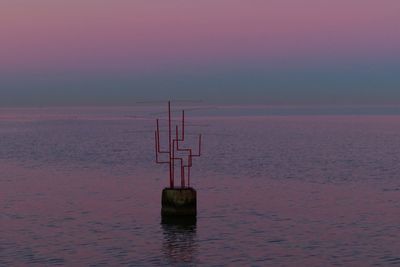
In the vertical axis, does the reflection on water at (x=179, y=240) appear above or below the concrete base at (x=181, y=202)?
below

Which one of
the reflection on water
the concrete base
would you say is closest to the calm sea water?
the reflection on water

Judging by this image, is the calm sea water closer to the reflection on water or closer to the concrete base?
the reflection on water

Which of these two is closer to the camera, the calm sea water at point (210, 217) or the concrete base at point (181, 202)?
the calm sea water at point (210, 217)

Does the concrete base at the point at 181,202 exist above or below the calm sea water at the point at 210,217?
above

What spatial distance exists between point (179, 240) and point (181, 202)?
4909 mm

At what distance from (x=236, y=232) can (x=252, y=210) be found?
25.2ft

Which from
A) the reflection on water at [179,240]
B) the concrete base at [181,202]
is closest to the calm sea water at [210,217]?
the reflection on water at [179,240]

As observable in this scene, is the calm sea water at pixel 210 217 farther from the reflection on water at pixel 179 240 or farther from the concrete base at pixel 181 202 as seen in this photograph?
the concrete base at pixel 181 202

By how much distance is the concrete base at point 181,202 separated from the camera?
4114 cm

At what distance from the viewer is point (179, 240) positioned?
36.7 metres

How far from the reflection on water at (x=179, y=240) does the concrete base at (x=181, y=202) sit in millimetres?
368

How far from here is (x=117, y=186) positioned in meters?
59.2

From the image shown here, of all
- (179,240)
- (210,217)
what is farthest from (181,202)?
(179,240)

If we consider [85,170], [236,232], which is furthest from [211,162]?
[236,232]
